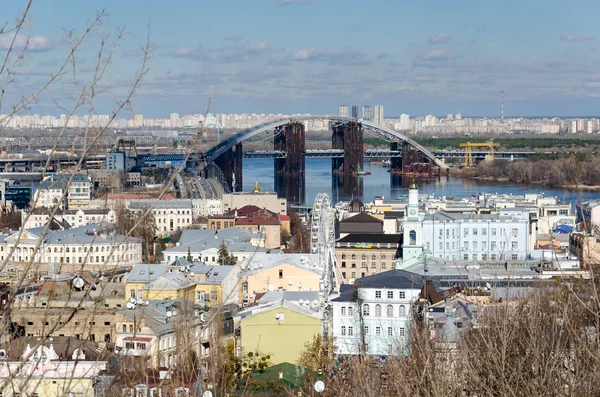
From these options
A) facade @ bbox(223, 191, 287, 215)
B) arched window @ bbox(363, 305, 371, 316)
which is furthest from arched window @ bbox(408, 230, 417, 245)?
facade @ bbox(223, 191, 287, 215)

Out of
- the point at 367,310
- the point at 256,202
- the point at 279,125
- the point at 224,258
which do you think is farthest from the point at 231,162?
the point at 367,310

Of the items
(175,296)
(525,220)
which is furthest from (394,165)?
(175,296)

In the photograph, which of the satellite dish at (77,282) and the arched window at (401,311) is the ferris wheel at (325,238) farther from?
the satellite dish at (77,282)

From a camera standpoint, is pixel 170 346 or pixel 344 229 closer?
pixel 170 346

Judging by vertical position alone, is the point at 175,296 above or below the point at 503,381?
below

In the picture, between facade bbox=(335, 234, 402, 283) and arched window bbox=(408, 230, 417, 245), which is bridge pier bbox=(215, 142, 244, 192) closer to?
facade bbox=(335, 234, 402, 283)

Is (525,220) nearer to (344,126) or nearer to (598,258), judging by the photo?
(598,258)
